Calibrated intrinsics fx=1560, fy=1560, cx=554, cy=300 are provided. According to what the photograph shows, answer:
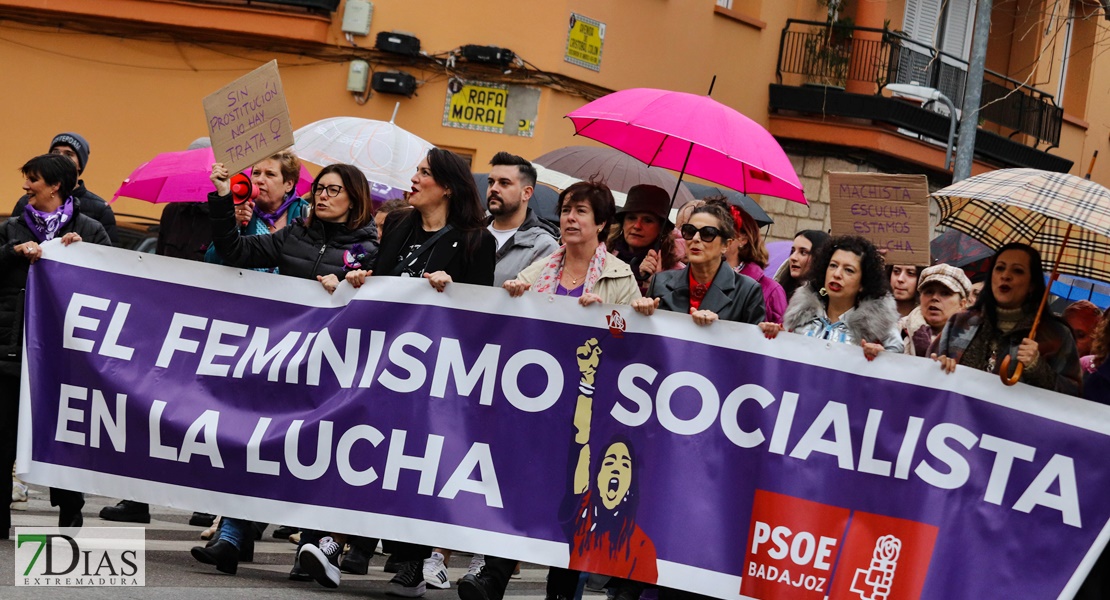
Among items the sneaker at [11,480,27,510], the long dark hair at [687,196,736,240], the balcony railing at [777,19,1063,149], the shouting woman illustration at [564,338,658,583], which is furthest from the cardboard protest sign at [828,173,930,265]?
the balcony railing at [777,19,1063,149]

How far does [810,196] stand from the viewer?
65.1ft

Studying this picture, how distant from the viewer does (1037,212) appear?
6.48 m

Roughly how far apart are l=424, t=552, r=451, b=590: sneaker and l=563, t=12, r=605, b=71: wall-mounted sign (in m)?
10.2

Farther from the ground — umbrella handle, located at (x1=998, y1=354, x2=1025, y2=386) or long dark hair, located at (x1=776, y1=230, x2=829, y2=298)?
long dark hair, located at (x1=776, y1=230, x2=829, y2=298)

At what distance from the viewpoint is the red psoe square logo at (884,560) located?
6.33 metres

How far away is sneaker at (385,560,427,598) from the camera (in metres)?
7.04

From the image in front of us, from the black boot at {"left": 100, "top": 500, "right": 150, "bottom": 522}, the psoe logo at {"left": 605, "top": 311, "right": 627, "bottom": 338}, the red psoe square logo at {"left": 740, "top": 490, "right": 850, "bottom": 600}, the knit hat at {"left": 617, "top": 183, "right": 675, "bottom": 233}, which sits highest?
the knit hat at {"left": 617, "top": 183, "right": 675, "bottom": 233}

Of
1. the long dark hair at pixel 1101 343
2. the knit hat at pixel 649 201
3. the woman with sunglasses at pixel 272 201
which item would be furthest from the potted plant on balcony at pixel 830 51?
the long dark hair at pixel 1101 343

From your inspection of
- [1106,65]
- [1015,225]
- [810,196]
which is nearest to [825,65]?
[810,196]

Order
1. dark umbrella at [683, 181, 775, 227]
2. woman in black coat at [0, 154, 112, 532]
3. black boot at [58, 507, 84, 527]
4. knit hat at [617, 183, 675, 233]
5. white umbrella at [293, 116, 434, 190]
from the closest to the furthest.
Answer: woman in black coat at [0, 154, 112, 532] < black boot at [58, 507, 84, 527] < knit hat at [617, 183, 675, 233] < white umbrella at [293, 116, 434, 190] < dark umbrella at [683, 181, 775, 227]

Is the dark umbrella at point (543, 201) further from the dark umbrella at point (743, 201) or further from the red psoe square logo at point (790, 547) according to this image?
the red psoe square logo at point (790, 547)

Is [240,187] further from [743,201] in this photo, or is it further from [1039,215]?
[743,201]

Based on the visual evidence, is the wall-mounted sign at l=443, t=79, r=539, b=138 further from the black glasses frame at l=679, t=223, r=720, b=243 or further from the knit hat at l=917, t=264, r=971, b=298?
the black glasses frame at l=679, t=223, r=720, b=243

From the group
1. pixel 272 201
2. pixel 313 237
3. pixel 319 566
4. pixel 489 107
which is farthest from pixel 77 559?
pixel 489 107
